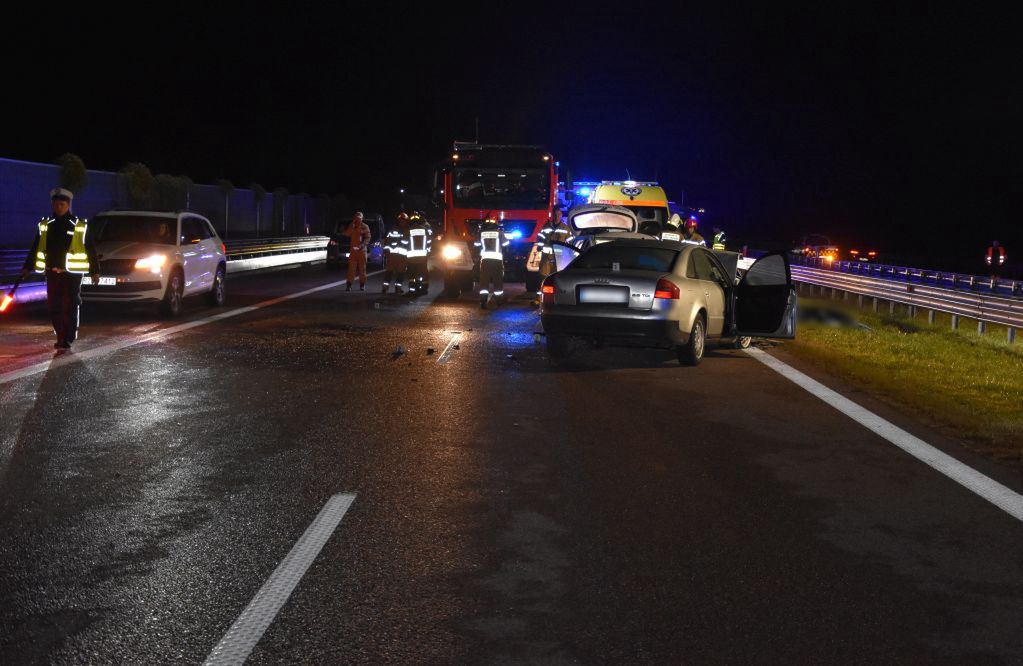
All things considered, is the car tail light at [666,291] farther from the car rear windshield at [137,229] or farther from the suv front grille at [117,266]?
the car rear windshield at [137,229]

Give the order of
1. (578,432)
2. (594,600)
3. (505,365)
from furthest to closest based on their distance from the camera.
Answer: (505,365) < (578,432) < (594,600)

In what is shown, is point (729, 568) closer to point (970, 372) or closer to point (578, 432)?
point (578, 432)

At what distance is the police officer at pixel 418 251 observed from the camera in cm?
2497

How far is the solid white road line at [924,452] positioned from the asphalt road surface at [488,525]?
12 cm

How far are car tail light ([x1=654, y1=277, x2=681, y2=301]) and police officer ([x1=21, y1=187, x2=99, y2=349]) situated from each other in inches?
270

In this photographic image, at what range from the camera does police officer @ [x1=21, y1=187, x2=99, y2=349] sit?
14211 millimetres

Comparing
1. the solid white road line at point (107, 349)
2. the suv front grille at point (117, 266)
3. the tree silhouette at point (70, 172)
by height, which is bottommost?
the solid white road line at point (107, 349)

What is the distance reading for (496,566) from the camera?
5656mm

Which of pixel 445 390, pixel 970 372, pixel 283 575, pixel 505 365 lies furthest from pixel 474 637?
pixel 970 372

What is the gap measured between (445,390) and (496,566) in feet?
19.3

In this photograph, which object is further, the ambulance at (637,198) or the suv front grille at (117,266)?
the ambulance at (637,198)

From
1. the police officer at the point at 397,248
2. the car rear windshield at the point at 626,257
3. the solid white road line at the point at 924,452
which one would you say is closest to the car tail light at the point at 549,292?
the car rear windshield at the point at 626,257

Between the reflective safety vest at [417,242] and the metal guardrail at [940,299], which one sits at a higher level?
the reflective safety vest at [417,242]

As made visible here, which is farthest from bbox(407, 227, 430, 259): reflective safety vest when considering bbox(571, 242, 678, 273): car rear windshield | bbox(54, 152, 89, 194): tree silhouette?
bbox(54, 152, 89, 194): tree silhouette
